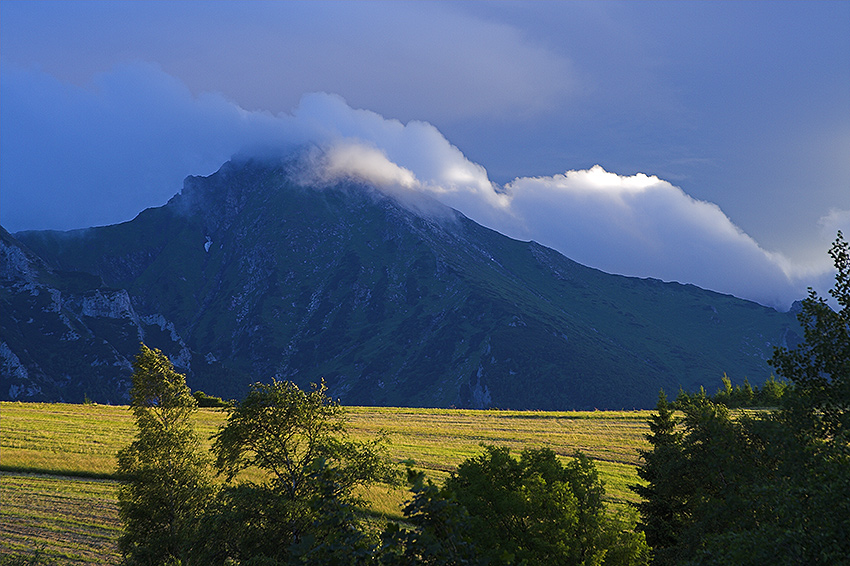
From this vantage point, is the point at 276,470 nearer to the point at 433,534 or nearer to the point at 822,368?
the point at 433,534

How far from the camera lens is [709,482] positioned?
29828 millimetres

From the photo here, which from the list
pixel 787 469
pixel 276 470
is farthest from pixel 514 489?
pixel 787 469

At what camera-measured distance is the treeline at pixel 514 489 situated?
14117 millimetres

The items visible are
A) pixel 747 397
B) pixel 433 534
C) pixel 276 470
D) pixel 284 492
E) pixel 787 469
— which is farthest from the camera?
pixel 747 397

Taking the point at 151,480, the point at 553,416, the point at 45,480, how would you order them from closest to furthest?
the point at 151,480
the point at 45,480
the point at 553,416

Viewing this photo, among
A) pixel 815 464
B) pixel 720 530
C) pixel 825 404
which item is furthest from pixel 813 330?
pixel 720 530

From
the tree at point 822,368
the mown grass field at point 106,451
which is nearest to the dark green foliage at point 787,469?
the tree at point 822,368

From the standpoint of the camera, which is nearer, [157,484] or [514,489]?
[514,489]

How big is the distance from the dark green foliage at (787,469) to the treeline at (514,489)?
0.20ft

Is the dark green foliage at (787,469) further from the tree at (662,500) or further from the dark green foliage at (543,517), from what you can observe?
the dark green foliage at (543,517)

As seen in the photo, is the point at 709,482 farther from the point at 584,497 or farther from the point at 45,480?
the point at 45,480

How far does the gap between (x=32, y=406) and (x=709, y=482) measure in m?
109

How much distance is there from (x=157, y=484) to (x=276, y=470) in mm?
7794

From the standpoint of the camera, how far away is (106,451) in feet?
195
